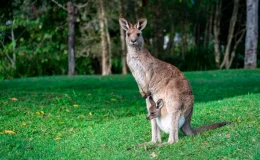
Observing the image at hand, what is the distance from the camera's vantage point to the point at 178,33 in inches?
901

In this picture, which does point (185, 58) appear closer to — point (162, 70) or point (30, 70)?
point (30, 70)

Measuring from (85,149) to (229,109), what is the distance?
2.87 m

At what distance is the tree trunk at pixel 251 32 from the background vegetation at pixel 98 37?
1.92 metres

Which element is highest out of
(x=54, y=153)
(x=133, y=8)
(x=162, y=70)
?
(x=133, y=8)

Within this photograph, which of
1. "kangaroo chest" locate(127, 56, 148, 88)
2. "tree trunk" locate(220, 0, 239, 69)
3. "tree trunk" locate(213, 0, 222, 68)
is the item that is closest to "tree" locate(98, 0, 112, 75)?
"tree trunk" locate(213, 0, 222, 68)

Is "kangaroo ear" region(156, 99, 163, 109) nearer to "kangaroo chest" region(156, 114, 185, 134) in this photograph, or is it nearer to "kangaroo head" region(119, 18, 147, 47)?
"kangaroo chest" region(156, 114, 185, 134)

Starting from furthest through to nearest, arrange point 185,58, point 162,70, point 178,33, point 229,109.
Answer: point 178,33 → point 185,58 → point 229,109 → point 162,70

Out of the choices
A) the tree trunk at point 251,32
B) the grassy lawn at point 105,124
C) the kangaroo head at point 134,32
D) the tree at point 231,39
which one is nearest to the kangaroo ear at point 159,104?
the grassy lawn at point 105,124

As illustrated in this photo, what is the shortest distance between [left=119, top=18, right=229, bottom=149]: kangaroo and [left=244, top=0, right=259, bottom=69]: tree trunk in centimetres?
1141

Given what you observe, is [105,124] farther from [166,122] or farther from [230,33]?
[230,33]

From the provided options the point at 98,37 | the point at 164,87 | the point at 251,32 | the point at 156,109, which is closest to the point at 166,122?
the point at 156,109

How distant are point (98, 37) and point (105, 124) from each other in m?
11.8

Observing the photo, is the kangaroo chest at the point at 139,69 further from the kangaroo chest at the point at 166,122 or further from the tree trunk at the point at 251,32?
the tree trunk at the point at 251,32

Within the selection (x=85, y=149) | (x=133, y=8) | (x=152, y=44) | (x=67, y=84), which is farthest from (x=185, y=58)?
(x=85, y=149)
